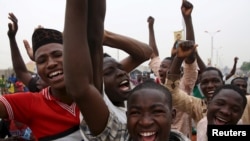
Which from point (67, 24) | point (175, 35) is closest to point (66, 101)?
point (67, 24)

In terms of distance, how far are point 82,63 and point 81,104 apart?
0.18 meters

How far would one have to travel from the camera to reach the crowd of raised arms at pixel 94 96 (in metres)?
1.43

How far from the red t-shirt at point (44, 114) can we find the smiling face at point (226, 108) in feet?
2.88

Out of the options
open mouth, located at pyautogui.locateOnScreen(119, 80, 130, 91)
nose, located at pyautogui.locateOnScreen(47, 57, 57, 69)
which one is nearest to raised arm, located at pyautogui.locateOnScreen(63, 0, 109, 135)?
nose, located at pyautogui.locateOnScreen(47, 57, 57, 69)

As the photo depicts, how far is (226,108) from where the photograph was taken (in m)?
2.14

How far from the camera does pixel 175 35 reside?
16.6 ft

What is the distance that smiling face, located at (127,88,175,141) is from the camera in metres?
1.60

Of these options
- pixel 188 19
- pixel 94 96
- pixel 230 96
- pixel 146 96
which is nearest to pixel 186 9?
pixel 188 19

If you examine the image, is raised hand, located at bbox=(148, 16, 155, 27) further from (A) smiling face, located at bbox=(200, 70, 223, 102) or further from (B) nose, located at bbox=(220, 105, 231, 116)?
(B) nose, located at bbox=(220, 105, 231, 116)

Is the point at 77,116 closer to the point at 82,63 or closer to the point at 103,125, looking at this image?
the point at 103,125

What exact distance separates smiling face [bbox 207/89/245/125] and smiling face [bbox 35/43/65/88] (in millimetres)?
979

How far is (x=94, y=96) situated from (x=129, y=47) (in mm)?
876

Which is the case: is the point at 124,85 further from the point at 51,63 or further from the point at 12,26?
the point at 12,26

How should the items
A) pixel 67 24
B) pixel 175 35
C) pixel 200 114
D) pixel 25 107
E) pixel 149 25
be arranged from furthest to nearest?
pixel 175 35 < pixel 149 25 < pixel 200 114 < pixel 25 107 < pixel 67 24
